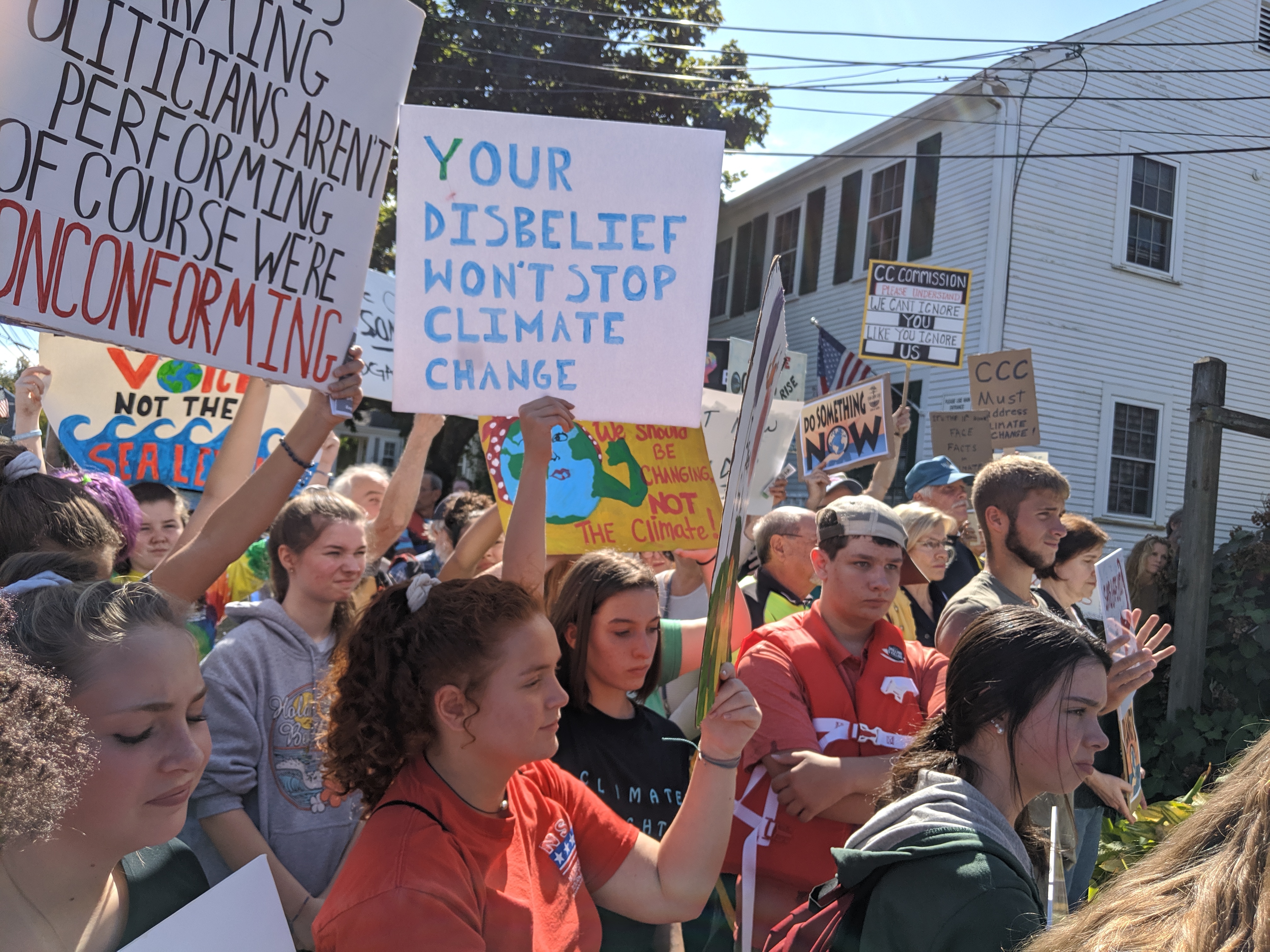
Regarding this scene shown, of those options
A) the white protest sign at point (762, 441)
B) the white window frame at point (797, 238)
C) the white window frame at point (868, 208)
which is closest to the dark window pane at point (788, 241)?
the white window frame at point (797, 238)

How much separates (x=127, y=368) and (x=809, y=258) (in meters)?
14.8

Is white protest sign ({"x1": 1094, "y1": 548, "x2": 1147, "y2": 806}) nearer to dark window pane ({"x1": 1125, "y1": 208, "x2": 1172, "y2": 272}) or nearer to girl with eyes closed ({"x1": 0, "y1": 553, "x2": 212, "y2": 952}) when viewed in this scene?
girl with eyes closed ({"x1": 0, "y1": 553, "x2": 212, "y2": 952})

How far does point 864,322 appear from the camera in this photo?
9008 mm

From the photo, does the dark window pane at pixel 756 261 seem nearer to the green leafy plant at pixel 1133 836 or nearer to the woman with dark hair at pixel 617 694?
the green leafy plant at pixel 1133 836

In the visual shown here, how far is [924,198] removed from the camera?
51.0 feet

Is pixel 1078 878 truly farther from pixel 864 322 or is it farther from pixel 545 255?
pixel 864 322

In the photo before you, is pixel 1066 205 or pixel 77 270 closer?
pixel 77 270

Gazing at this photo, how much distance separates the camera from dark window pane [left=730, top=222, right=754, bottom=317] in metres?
20.0

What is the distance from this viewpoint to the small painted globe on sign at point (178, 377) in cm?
477

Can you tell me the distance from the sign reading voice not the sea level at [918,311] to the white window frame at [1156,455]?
6491mm

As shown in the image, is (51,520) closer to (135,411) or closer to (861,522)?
(861,522)

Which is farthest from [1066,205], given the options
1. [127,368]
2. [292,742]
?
[292,742]

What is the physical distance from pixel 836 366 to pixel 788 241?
194 inches

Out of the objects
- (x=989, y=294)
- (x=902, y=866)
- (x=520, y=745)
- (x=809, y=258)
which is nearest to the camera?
(x=902, y=866)
